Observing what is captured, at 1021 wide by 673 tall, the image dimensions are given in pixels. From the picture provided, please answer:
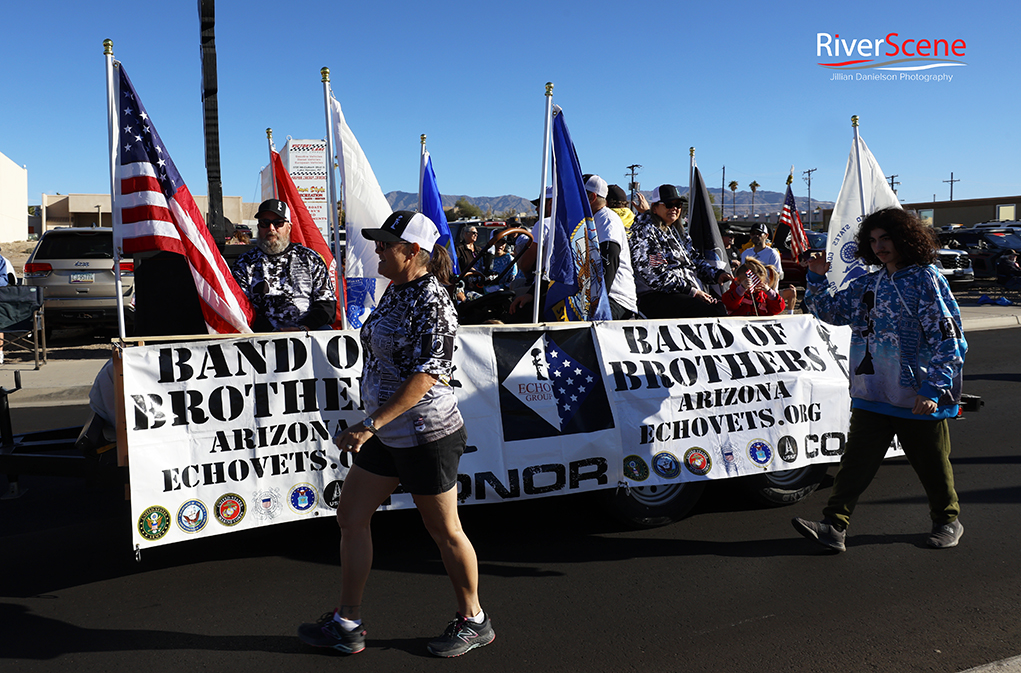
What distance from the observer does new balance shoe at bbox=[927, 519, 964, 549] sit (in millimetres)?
4354

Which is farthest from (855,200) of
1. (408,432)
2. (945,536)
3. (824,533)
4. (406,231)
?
(408,432)

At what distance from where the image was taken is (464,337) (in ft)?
14.1

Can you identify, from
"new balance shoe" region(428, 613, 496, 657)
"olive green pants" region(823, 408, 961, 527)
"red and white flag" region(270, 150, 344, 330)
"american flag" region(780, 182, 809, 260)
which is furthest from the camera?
"american flag" region(780, 182, 809, 260)

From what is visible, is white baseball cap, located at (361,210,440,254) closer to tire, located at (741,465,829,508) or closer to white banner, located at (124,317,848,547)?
white banner, located at (124,317,848,547)

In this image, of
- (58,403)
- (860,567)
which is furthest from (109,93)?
(58,403)

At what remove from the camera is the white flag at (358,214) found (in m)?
5.94

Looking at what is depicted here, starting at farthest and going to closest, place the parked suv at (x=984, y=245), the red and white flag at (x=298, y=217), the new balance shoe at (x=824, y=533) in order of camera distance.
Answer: the parked suv at (x=984, y=245) < the red and white flag at (x=298, y=217) < the new balance shoe at (x=824, y=533)

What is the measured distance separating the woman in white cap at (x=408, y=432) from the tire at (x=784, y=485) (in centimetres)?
237

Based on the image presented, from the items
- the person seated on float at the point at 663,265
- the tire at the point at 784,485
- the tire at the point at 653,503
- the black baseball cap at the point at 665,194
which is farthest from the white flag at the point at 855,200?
the tire at the point at 653,503

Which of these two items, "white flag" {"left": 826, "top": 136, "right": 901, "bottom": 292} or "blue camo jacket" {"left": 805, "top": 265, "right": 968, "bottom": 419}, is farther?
"white flag" {"left": 826, "top": 136, "right": 901, "bottom": 292}

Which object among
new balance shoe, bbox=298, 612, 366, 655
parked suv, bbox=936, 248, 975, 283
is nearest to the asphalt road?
new balance shoe, bbox=298, 612, 366, 655

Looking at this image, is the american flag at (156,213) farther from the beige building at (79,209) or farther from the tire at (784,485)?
the beige building at (79,209)

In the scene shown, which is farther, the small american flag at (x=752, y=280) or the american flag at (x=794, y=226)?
the american flag at (x=794, y=226)

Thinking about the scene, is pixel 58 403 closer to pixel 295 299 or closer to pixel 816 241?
pixel 295 299
